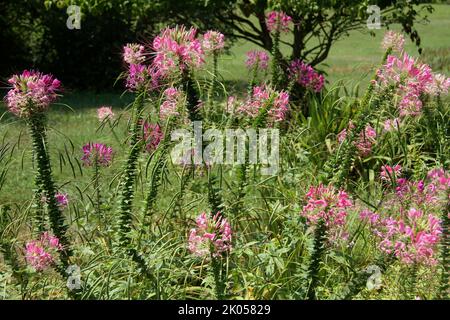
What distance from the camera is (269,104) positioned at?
156 inches

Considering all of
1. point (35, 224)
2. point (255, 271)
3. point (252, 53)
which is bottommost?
point (255, 271)

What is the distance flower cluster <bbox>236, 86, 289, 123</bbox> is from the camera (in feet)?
13.1

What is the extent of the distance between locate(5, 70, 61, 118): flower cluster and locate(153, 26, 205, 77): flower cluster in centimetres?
46

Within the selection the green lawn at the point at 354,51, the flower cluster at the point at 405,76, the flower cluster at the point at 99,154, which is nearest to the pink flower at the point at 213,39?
the flower cluster at the point at 99,154

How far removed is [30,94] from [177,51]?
62cm

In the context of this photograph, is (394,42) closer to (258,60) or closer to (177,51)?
(258,60)

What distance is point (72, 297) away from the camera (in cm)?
343

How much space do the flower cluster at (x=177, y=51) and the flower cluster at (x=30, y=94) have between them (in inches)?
18.1

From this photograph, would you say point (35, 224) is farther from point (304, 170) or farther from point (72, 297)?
point (304, 170)

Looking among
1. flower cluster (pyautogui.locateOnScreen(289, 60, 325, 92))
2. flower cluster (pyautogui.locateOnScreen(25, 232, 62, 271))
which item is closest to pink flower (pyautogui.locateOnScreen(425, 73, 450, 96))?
flower cluster (pyautogui.locateOnScreen(289, 60, 325, 92))

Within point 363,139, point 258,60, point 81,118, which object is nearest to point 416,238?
point 363,139

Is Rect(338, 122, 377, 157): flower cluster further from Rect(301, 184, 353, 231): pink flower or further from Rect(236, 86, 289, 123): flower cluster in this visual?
Rect(301, 184, 353, 231): pink flower
